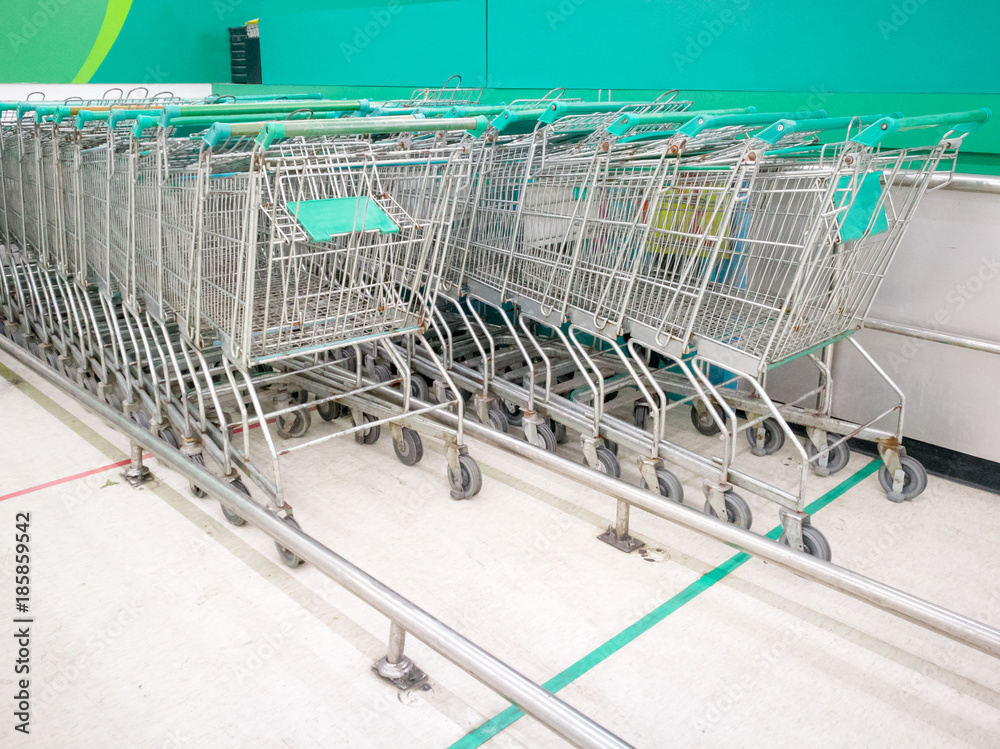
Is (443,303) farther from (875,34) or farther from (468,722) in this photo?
(468,722)

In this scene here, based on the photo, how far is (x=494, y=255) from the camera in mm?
3814

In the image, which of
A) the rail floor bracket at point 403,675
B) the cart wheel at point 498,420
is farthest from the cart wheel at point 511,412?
the rail floor bracket at point 403,675

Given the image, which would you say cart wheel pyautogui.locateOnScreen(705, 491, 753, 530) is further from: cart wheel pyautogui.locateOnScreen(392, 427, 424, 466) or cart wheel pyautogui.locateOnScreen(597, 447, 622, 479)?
cart wheel pyautogui.locateOnScreen(392, 427, 424, 466)

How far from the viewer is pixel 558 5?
4598mm

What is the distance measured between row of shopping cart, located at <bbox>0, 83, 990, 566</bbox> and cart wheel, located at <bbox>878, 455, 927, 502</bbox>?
0.04 ft

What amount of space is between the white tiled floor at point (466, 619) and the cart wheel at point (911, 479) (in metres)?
0.05

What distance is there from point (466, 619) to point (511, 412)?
1671 mm

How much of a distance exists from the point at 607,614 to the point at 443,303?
103 inches

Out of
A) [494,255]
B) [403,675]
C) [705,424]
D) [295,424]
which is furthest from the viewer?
[705,424]

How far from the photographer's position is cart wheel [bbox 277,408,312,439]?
387cm

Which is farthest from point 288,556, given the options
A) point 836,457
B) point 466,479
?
point 836,457

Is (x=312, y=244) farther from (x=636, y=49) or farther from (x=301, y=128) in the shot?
(x=636, y=49)

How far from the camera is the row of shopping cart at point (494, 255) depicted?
2805mm

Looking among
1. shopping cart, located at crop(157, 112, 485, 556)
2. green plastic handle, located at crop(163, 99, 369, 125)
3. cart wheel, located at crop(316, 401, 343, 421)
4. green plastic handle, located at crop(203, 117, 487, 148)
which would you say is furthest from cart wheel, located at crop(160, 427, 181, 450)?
green plastic handle, located at crop(203, 117, 487, 148)
